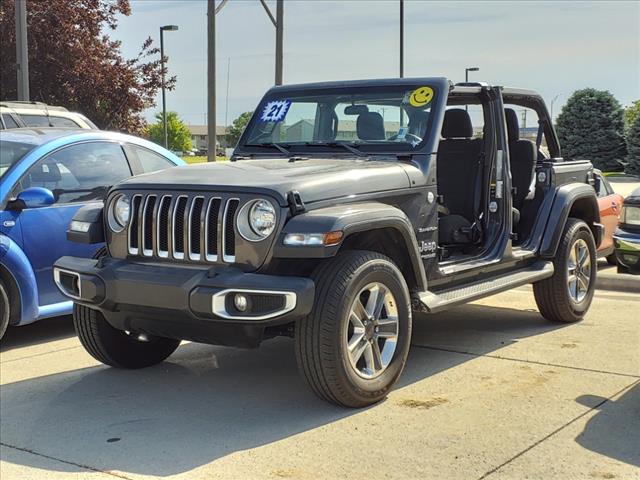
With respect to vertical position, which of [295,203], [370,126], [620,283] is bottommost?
[620,283]

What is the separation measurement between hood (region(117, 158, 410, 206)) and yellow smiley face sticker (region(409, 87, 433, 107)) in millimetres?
592

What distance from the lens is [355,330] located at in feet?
14.5

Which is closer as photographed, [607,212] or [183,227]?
[183,227]

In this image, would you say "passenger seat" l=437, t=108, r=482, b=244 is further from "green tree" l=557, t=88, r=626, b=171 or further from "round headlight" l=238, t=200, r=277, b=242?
"green tree" l=557, t=88, r=626, b=171

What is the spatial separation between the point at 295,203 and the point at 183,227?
63cm

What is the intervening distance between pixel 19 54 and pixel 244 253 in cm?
1018

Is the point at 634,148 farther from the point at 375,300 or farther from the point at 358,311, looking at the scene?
the point at 358,311

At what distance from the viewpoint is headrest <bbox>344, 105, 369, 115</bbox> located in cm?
564

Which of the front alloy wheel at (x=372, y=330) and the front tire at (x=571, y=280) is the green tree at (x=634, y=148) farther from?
the front alloy wheel at (x=372, y=330)

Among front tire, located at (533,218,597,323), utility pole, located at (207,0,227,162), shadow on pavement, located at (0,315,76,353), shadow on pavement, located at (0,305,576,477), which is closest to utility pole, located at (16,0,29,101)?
utility pole, located at (207,0,227,162)

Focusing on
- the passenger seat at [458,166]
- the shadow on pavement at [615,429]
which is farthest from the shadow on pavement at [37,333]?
the shadow on pavement at [615,429]

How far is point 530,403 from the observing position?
454 cm

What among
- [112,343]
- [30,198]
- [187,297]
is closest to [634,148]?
[30,198]

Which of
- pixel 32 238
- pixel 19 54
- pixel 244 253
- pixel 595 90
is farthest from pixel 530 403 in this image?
pixel 595 90
